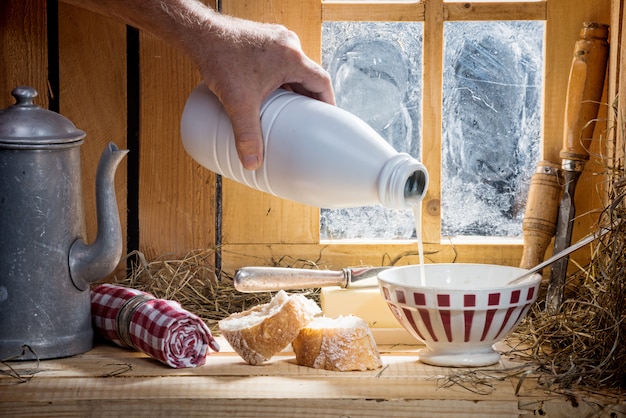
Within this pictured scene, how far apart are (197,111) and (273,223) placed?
36 centimetres

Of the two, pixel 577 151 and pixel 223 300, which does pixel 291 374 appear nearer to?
pixel 223 300

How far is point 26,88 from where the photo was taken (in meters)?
1.41

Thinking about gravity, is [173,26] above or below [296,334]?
above

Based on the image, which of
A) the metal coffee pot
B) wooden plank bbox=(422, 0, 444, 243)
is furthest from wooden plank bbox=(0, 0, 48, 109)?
wooden plank bbox=(422, 0, 444, 243)

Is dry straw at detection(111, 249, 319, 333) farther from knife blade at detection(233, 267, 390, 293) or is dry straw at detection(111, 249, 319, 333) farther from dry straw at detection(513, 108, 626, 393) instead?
dry straw at detection(513, 108, 626, 393)

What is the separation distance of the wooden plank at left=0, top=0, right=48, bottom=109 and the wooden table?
0.55m

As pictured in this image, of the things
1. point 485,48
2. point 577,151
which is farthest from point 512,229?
point 485,48

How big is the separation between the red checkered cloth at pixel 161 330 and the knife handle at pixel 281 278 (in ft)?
0.45

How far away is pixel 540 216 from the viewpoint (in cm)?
165

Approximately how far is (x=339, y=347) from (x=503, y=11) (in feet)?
2.23

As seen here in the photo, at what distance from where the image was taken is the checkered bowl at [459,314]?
52.7 inches

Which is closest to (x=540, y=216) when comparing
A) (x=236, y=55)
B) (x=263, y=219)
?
(x=263, y=219)

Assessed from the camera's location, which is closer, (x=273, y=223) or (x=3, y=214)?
(x=3, y=214)

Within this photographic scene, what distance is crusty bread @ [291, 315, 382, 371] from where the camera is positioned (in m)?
1.39
